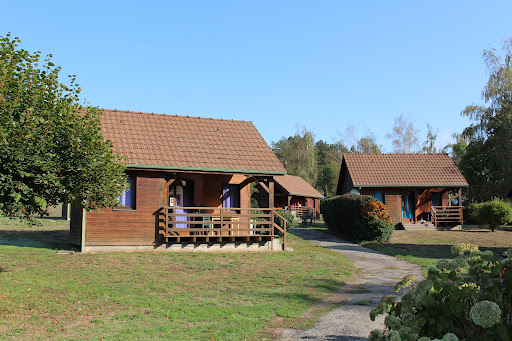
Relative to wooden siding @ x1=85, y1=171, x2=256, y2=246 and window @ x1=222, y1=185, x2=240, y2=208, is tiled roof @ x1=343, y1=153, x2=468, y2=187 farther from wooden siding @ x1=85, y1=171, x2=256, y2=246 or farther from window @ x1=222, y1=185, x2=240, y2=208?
wooden siding @ x1=85, y1=171, x2=256, y2=246

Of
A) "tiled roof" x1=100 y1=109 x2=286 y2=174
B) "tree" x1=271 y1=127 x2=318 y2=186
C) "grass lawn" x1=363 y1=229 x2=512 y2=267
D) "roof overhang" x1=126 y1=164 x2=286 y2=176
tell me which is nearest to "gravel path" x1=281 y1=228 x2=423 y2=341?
"grass lawn" x1=363 y1=229 x2=512 y2=267

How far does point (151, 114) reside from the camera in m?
20.6

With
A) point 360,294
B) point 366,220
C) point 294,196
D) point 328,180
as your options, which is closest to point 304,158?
point 328,180

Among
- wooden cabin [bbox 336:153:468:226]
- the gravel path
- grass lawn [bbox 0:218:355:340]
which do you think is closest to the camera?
the gravel path

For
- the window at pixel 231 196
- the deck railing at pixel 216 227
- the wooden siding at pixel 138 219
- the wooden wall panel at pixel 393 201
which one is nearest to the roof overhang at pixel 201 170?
the wooden siding at pixel 138 219

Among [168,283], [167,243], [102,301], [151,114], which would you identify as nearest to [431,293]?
[102,301]

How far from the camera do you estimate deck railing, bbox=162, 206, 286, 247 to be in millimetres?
16797

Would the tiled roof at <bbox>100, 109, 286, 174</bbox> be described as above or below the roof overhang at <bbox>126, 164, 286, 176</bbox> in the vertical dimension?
above

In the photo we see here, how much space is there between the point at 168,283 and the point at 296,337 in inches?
209

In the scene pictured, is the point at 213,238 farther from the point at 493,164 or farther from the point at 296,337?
the point at 493,164

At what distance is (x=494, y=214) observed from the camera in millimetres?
27453

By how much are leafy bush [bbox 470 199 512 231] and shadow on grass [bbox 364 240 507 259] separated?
7915mm

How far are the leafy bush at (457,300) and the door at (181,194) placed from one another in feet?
47.5

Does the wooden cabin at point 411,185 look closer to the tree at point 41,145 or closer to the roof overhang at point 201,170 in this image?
the roof overhang at point 201,170
